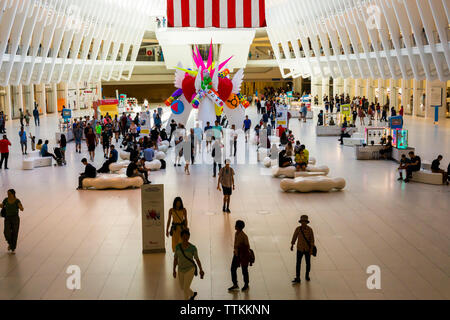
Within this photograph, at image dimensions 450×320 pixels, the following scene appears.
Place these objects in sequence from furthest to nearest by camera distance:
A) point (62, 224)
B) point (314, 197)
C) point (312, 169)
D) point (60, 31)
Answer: point (60, 31)
point (312, 169)
point (314, 197)
point (62, 224)

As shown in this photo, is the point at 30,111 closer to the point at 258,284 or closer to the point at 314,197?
the point at 314,197

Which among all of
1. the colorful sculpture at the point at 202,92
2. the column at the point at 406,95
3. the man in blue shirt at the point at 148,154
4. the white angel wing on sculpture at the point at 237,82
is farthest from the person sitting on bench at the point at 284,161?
the column at the point at 406,95

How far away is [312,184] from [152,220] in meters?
6.05

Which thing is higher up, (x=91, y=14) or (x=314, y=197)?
(x=91, y=14)

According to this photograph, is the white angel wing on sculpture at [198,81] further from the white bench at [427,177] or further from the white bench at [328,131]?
the white bench at [427,177]

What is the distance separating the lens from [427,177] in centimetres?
1591

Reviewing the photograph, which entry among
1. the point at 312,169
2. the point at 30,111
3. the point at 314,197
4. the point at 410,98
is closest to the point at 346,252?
the point at 314,197

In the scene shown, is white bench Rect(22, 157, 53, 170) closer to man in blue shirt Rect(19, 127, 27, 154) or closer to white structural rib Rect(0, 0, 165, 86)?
man in blue shirt Rect(19, 127, 27, 154)

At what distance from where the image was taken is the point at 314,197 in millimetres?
14484

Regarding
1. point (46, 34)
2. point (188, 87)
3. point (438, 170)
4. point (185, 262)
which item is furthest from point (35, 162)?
point (46, 34)

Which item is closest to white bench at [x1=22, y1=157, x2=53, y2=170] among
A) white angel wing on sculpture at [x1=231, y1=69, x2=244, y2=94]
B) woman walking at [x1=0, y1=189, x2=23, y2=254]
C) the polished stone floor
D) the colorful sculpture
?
the polished stone floor

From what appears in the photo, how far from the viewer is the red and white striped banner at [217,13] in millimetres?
20656

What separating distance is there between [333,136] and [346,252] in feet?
64.0

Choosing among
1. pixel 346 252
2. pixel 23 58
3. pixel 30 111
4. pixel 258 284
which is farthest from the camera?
pixel 30 111
